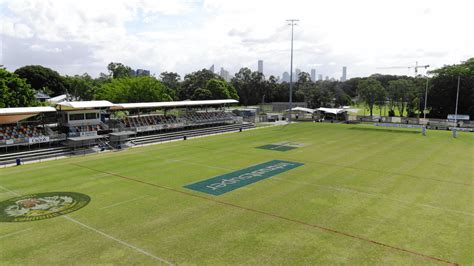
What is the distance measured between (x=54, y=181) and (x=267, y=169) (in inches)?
562

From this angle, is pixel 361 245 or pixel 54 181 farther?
pixel 54 181

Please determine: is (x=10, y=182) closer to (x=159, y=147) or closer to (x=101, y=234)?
(x=101, y=234)

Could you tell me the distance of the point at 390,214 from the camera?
15.2 metres

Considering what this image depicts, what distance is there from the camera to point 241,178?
21547mm

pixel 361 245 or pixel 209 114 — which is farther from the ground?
pixel 209 114

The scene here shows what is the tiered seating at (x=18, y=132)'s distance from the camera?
30.2 meters

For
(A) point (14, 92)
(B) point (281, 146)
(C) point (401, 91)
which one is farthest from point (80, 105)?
(C) point (401, 91)

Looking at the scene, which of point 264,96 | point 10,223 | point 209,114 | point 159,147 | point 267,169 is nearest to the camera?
point 10,223

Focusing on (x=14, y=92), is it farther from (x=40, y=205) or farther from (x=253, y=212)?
(x=253, y=212)

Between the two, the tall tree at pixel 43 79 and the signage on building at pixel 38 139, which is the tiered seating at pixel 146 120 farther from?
the tall tree at pixel 43 79

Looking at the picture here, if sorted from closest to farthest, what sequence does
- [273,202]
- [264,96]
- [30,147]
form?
[273,202]
[30,147]
[264,96]

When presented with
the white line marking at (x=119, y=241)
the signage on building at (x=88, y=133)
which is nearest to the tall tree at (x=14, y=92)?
the signage on building at (x=88, y=133)

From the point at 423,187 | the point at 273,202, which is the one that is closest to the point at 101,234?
the point at 273,202

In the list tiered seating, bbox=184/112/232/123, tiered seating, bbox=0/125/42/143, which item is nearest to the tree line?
tiered seating, bbox=0/125/42/143
